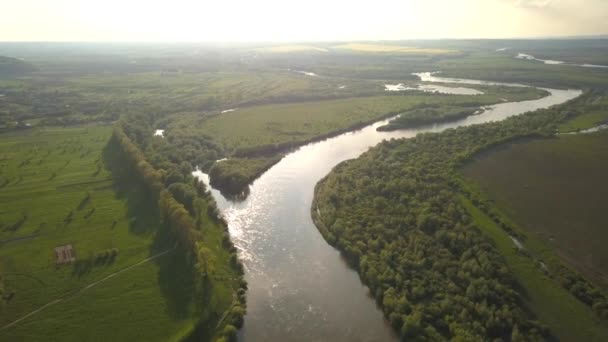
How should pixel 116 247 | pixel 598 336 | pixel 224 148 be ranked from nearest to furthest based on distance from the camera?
pixel 598 336 < pixel 116 247 < pixel 224 148

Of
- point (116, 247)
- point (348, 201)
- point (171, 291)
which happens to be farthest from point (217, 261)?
point (348, 201)

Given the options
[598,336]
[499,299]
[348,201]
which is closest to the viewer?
[598,336]

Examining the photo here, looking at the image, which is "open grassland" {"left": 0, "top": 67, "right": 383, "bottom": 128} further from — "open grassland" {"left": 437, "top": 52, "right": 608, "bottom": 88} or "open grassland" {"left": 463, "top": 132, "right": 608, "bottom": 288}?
"open grassland" {"left": 463, "top": 132, "right": 608, "bottom": 288}

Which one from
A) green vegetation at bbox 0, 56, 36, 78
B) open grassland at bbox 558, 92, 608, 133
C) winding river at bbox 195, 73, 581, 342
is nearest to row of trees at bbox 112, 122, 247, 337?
winding river at bbox 195, 73, 581, 342

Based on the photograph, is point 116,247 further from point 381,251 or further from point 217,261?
point 381,251

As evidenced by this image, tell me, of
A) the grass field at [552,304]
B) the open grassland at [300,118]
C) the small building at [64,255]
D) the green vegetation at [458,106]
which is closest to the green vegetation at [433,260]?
the grass field at [552,304]

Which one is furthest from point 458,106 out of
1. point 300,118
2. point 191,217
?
point 191,217
